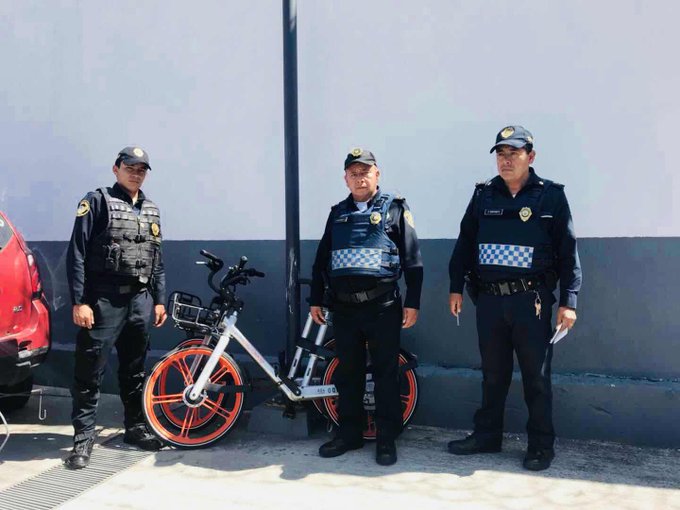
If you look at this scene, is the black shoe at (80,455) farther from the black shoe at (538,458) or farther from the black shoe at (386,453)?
the black shoe at (538,458)

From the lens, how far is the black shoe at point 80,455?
3.36 meters

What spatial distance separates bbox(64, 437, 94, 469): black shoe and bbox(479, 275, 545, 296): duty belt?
2.59 metres

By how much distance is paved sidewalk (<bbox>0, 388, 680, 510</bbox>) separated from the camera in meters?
2.92

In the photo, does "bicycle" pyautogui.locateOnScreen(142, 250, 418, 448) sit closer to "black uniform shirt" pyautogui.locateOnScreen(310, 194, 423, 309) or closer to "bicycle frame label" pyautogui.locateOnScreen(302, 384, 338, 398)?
"bicycle frame label" pyautogui.locateOnScreen(302, 384, 338, 398)

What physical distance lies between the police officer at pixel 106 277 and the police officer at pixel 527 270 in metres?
2.09

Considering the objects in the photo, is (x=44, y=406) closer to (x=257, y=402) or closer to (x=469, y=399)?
(x=257, y=402)

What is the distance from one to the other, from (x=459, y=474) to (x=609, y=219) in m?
1.93

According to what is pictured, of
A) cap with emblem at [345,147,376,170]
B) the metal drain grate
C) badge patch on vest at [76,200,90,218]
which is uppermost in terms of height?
cap with emblem at [345,147,376,170]

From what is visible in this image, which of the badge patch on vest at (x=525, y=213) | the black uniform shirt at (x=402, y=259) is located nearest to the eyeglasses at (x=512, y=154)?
the badge patch on vest at (x=525, y=213)

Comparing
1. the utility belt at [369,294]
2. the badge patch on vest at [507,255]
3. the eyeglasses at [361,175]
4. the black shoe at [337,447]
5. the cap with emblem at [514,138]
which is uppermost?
the cap with emblem at [514,138]

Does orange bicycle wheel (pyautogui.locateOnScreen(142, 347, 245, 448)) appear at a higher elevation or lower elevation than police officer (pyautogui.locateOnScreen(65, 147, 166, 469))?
lower

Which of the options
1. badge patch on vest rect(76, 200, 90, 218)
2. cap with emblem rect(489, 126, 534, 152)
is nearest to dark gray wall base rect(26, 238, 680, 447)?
cap with emblem rect(489, 126, 534, 152)

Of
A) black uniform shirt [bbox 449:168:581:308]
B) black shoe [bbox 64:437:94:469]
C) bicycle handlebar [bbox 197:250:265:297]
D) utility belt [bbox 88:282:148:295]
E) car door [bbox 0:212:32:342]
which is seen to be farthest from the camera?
bicycle handlebar [bbox 197:250:265:297]

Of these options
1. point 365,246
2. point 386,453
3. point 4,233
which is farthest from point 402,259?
point 4,233
